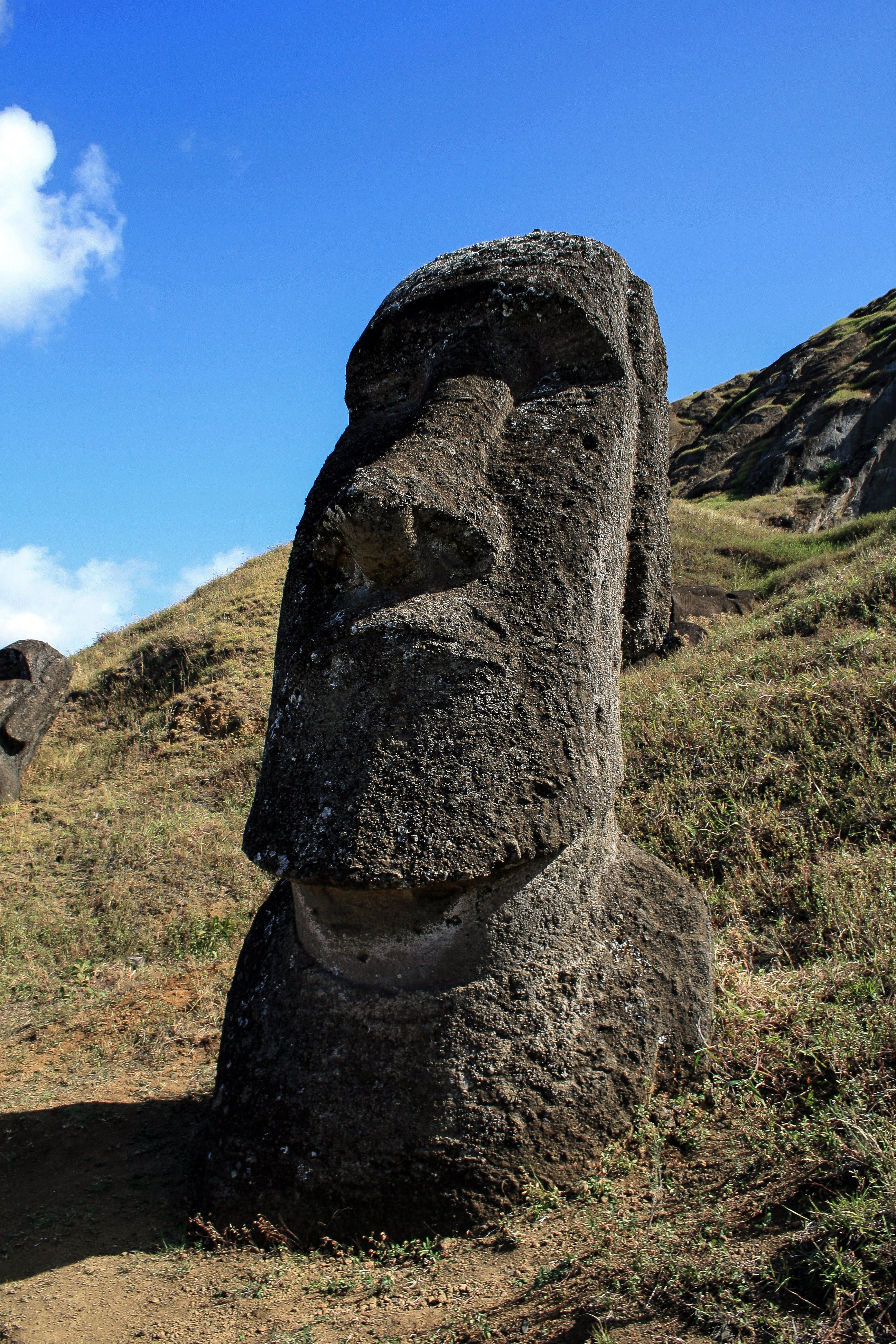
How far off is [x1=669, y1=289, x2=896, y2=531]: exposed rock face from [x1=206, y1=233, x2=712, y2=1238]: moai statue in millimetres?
15097

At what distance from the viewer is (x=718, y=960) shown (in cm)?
335

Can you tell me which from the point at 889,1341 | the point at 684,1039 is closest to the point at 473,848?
the point at 684,1039

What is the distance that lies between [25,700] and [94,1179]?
738 centimetres

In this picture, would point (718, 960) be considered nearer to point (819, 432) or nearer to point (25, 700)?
point (25, 700)

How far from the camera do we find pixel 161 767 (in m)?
9.36

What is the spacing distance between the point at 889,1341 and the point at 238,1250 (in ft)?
5.24

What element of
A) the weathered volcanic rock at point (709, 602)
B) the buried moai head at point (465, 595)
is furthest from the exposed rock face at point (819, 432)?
the buried moai head at point (465, 595)

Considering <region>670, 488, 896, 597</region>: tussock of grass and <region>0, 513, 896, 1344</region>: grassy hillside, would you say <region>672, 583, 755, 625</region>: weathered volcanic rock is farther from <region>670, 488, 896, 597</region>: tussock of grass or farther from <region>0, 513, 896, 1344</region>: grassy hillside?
<region>0, 513, 896, 1344</region>: grassy hillside

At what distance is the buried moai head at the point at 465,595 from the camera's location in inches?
91.8

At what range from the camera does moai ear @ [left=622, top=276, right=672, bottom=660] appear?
3.31 metres

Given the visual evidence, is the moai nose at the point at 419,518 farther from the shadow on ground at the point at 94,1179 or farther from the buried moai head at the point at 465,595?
the shadow on ground at the point at 94,1179

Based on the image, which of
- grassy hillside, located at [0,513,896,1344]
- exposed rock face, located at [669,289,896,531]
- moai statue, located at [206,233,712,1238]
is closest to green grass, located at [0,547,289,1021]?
grassy hillside, located at [0,513,896,1344]

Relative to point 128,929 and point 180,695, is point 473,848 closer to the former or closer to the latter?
point 128,929

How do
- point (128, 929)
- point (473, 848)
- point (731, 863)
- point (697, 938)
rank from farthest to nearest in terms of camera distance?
point (128, 929) < point (731, 863) < point (697, 938) < point (473, 848)
